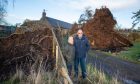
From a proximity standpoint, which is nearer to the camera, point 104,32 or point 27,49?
point 27,49

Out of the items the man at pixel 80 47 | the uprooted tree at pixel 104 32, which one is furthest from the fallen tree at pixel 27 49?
the uprooted tree at pixel 104 32

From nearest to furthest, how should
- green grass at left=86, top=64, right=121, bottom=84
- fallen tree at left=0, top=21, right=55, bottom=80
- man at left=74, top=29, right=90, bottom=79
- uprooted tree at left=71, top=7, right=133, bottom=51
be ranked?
1. green grass at left=86, top=64, right=121, bottom=84
2. fallen tree at left=0, top=21, right=55, bottom=80
3. man at left=74, top=29, right=90, bottom=79
4. uprooted tree at left=71, top=7, right=133, bottom=51

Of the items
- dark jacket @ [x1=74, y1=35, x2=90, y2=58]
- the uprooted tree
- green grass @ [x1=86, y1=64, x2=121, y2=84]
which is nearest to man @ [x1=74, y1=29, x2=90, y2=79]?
dark jacket @ [x1=74, y1=35, x2=90, y2=58]

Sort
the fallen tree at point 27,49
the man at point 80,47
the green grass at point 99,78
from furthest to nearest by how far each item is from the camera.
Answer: the man at point 80,47 < the fallen tree at point 27,49 < the green grass at point 99,78

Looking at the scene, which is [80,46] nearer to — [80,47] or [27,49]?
[80,47]

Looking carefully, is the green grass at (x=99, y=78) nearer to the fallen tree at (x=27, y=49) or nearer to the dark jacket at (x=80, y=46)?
the dark jacket at (x=80, y=46)

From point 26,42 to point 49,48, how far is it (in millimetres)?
1195

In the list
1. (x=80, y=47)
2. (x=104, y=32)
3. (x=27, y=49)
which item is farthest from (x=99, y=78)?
(x=104, y=32)

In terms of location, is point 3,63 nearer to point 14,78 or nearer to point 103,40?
point 14,78

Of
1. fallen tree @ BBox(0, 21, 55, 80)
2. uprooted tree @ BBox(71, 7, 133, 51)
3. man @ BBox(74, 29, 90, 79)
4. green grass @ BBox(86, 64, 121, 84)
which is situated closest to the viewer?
green grass @ BBox(86, 64, 121, 84)

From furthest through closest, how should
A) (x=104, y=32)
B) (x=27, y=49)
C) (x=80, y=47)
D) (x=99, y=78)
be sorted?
1. (x=104, y=32)
2. (x=27, y=49)
3. (x=80, y=47)
4. (x=99, y=78)

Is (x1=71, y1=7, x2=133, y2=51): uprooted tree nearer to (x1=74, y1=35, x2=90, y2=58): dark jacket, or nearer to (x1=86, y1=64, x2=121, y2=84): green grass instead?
(x1=86, y1=64, x2=121, y2=84): green grass

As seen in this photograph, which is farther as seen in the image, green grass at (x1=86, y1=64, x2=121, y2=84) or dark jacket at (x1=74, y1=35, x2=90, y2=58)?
dark jacket at (x1=74, y1=35, x2=90, y2=58)

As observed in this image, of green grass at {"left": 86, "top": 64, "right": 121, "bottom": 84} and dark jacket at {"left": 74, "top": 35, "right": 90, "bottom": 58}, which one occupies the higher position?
dark jacket at {"left": 74, "top": 35, "right": 90, "bottom": 58}
